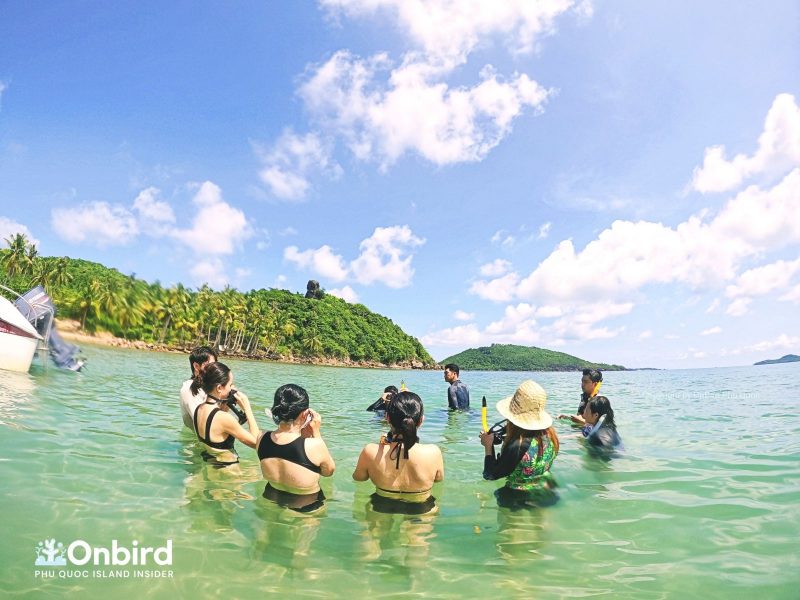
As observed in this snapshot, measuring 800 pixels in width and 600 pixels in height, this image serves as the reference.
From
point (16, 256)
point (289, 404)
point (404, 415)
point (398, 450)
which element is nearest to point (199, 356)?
point (289, 404)

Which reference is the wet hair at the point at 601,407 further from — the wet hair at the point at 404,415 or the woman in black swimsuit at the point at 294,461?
the woman in black swimsuit at the point at 294,461

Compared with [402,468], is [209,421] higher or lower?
higher

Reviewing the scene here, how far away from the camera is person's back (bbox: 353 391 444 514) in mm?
4605

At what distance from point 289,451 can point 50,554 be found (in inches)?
90.7

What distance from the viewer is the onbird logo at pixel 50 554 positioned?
13.0ft

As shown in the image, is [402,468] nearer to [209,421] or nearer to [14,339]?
[209,421]

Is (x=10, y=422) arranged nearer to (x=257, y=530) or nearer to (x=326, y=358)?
(x=257, y=530)

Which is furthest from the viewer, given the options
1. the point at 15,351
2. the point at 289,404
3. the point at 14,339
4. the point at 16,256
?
the point at 16,256

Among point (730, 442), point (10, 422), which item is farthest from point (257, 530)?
point (730, 442)

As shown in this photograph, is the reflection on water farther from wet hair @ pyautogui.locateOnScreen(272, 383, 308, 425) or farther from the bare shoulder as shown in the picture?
the bare shoulder

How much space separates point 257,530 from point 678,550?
4.65m

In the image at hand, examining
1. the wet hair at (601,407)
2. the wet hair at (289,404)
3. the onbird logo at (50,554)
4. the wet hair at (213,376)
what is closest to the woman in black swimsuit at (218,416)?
Result: the wet hair at (213,376)

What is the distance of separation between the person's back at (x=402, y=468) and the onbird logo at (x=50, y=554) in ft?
9.36

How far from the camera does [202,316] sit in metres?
87.2
